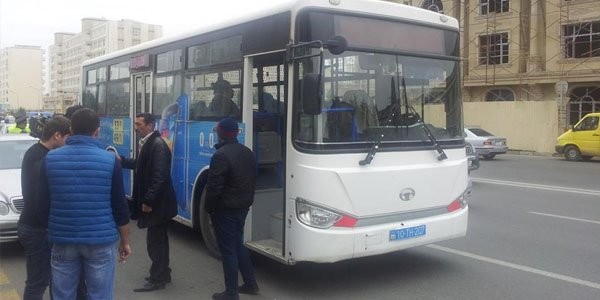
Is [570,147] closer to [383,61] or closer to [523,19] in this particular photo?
[523,19]

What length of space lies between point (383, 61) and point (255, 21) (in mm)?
1503

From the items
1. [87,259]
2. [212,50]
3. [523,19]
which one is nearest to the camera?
[87,259]

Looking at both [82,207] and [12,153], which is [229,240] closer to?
[82,207]

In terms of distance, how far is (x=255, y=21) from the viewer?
632cm

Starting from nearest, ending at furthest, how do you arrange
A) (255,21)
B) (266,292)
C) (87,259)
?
(87,259)
(266,292)
(255,21)

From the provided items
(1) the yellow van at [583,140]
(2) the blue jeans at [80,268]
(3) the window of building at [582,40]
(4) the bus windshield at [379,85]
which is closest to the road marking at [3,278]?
(2) the blue jeans at [80,268]

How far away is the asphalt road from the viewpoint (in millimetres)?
5754

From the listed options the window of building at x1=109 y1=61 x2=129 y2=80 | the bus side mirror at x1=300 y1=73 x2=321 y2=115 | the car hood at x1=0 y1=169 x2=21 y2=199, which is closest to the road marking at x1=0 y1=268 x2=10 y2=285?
the car hood at x1=0 y1=169 x2=21 y2=199

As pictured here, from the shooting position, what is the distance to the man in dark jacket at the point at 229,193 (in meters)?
5.36

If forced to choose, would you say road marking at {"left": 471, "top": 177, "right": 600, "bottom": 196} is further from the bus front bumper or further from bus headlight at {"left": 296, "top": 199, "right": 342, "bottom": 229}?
bus headlight at {"left": 296, "top": 199, "right": 342, "bottom": 229}

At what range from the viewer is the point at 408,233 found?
5.86m

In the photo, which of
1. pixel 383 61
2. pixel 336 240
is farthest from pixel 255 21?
pixel 336 240

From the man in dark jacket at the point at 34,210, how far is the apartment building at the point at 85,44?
101 metres

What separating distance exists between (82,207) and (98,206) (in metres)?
0.10
